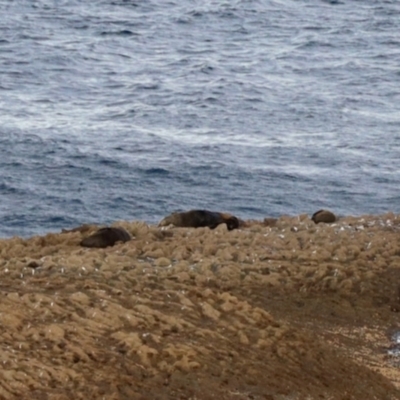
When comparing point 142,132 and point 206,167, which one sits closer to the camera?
point 206,167

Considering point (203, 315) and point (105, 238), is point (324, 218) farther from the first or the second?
point (203, 315)

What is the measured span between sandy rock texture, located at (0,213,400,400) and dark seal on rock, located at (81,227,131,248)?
0.27m

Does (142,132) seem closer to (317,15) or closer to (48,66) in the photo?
(48,66)

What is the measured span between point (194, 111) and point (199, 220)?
624 inches

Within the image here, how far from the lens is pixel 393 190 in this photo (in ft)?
88.6

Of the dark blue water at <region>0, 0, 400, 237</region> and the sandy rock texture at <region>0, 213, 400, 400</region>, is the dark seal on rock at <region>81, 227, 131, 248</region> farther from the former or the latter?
the dark blue water at <region>0, 0, 400, 237</region>

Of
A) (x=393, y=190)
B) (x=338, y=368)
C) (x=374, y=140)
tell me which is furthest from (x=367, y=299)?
(x=374, y=140)

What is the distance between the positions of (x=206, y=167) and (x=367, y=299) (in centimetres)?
1447

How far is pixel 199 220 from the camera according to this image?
56.3 ft

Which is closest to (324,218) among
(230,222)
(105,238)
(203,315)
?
(230,222)

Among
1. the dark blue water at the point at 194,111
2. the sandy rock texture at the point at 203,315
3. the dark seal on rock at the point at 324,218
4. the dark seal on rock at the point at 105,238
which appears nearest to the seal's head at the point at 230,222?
the sandy rock texture at the point at 203,315

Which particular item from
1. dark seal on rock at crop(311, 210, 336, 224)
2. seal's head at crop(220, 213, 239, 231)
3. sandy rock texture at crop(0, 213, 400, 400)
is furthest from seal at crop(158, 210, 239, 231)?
dark seal on rock at crop(311, 210, 336, 224)

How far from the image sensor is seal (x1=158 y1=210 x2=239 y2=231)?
17094 mm

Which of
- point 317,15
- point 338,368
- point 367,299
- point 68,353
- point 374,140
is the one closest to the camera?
point 68,353
